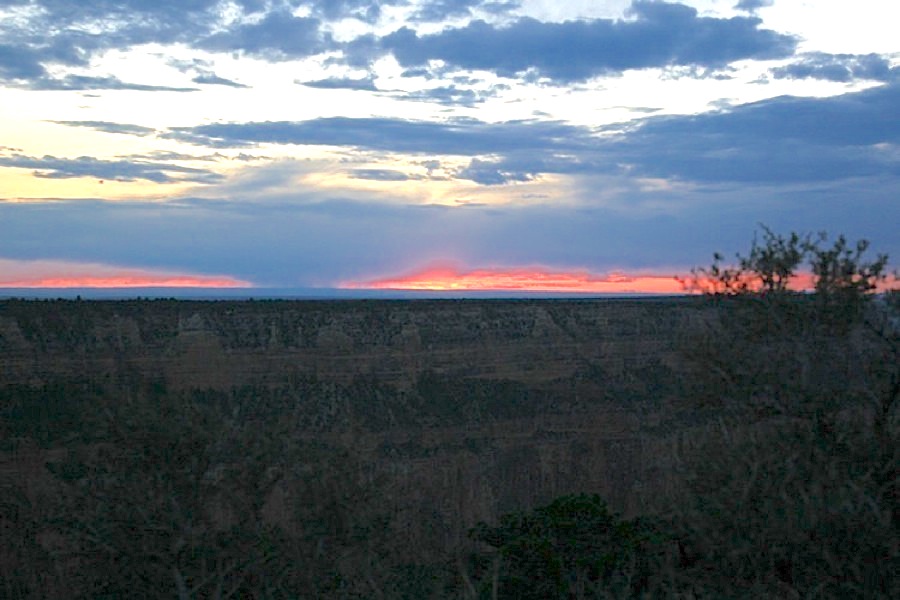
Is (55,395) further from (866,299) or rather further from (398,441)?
(866,299)

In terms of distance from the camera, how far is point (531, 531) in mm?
9500

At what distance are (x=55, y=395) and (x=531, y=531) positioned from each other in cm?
1848

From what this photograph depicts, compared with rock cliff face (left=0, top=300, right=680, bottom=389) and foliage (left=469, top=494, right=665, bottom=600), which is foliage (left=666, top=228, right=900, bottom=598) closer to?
foliage (left=469, top=494, right=665, bottom=600)

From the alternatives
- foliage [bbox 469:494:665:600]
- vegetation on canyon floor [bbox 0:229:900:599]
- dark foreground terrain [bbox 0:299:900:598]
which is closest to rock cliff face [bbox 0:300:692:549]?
foliage [bbox 469:494:665:600]

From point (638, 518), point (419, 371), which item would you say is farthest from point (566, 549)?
point (419, 371)

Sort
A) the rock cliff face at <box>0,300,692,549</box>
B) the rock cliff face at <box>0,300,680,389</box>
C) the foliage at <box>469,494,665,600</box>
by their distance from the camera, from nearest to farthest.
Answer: the foliage at <box>469,494,665,600</box> < the rock cliff face at <box>0,300,692,549</box> < the rock cliff face at <box>0,300,680,389</box>

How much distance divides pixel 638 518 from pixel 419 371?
21.4 meters

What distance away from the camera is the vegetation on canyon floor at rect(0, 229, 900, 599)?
23.2 feet

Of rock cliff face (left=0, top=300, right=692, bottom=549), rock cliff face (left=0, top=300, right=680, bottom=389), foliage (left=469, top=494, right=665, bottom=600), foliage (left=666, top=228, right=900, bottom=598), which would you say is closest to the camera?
foliage (left=666, top=228, right=900, bottom=598)

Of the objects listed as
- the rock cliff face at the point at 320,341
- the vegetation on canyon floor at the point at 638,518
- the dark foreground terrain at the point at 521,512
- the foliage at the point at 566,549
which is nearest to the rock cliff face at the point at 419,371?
the rock cliff face at the point at 320,341

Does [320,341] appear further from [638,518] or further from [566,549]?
[566,549]

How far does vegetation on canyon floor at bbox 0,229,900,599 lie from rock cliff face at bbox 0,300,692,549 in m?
8.81

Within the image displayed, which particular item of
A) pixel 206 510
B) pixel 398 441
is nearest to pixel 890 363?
pixel 206 510

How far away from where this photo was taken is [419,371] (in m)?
31.0
